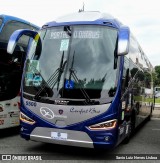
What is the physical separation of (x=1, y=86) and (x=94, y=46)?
320 cm

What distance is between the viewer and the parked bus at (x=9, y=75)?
9312 millimetres

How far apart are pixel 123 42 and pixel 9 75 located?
4163 millimetres

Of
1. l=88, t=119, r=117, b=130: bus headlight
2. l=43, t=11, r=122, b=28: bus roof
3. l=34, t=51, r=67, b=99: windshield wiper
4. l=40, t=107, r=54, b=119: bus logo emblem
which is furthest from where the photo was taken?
l=43, t=11, r=122, b=28: bus roof

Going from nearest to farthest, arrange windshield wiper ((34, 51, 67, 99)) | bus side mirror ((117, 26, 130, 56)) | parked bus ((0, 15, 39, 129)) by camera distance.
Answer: bus side mirror ((117, 26, 130, 56)), windshield wiper ((34, 51, 67, 99)), parked bus ((0, 15, 39, 129))

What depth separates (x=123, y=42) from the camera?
6648mm

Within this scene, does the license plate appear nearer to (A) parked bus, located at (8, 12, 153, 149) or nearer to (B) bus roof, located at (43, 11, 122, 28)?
A: (A) parked bus, located at (8, 12, 153, 149)

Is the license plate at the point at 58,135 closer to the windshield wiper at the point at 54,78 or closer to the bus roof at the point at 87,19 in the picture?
the windshield wiper at the point at 54,78

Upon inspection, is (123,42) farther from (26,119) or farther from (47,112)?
(26,119)

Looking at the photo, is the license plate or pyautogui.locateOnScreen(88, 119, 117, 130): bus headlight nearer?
pyautogui.locateOnScreen(88, 119, 117, 130): bus headlight

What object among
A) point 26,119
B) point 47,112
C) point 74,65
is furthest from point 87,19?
point 26,119

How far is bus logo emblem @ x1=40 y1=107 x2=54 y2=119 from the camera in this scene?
716 centimetres

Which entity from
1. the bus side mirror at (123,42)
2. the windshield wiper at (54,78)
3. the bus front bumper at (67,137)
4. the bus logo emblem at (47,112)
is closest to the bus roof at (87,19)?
the bus side mirror at (123,42)

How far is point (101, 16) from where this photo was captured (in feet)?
26.1

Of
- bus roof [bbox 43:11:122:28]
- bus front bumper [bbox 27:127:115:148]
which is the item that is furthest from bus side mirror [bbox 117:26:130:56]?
bus front bumper [bbox 27:127:115:148]
